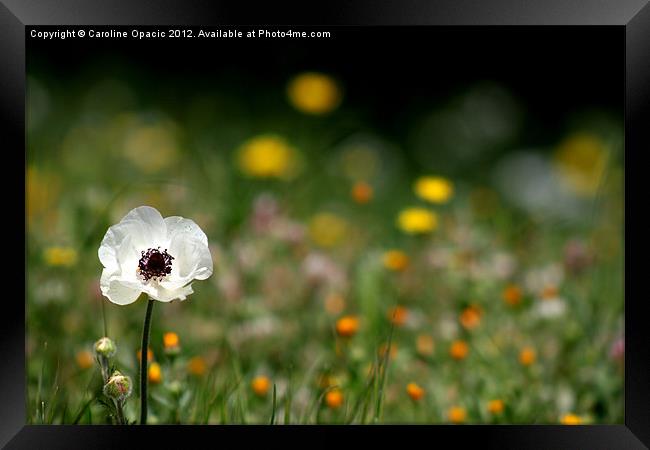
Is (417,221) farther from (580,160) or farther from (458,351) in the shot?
(580,160)

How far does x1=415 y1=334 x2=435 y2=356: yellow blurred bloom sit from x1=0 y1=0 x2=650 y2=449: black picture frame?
1.92ft

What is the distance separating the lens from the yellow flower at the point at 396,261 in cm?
190

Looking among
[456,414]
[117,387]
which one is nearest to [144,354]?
[117,387]

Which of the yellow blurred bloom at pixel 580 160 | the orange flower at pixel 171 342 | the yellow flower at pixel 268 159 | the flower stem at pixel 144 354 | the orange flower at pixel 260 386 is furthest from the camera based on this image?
the yellow blurred bloom at pixel 580 160

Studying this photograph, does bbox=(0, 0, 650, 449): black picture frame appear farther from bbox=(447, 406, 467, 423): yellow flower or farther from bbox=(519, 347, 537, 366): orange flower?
bbox=(519, 347, 537, 366): orange flower

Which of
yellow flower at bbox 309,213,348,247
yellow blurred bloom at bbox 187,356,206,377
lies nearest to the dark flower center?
yellow blurred bloom at bbox 187,356,206,377

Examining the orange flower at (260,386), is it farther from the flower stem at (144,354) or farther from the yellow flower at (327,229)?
the yellow flower at (327,229)

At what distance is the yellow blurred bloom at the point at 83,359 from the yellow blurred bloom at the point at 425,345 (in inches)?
25.3

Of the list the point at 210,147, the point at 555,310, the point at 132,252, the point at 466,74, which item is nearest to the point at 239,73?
the point at 210,147

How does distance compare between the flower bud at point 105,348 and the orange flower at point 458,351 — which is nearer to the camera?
the flower bud at point 105,348

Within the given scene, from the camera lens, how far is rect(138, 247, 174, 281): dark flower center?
99cm

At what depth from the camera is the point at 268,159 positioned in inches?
90.4

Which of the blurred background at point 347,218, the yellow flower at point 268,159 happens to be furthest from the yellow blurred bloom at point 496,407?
the yellow flower at point 268,159

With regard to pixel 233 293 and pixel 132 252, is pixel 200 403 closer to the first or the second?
pixel 132 252
